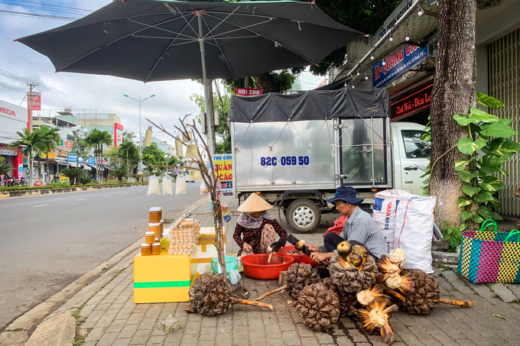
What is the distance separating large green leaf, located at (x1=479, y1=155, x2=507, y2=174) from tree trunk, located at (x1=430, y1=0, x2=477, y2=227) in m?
0.29

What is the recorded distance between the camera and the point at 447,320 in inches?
117

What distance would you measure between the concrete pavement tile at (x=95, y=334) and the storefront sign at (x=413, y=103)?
8701 millimetres

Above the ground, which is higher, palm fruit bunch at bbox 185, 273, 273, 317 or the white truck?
the white truck

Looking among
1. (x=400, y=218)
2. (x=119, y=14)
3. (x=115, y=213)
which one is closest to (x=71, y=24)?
(x=119, y=14)

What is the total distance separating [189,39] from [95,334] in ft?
12.9

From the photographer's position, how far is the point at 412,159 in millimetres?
7148

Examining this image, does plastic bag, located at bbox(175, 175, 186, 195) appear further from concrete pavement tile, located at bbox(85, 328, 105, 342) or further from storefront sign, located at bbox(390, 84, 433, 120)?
storefront sign, located at bbox(390, 84, 433, 120)

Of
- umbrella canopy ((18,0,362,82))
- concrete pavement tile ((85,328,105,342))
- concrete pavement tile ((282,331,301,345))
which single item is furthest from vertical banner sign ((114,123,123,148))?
concrete pavement tile ((282,331,301,345))

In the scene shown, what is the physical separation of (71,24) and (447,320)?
5.04m

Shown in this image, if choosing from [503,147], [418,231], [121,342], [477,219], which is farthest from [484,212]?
[121,342]

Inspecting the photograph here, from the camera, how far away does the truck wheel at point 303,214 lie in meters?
7.08

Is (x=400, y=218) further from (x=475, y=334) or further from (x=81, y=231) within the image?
(x=81, y=231)

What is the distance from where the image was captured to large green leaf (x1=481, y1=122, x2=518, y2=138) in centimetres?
409

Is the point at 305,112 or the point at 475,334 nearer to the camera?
the point at 475,334
